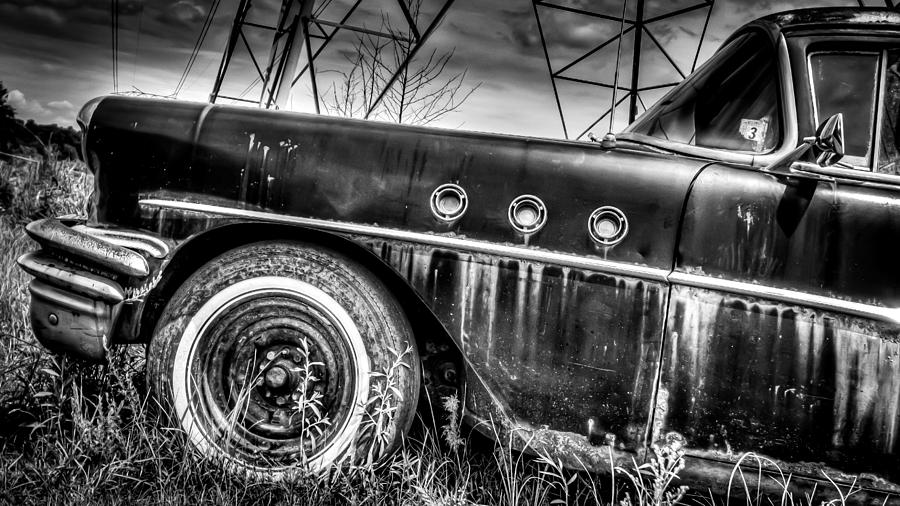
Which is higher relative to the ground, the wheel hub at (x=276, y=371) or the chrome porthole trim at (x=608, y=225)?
the chrome porthole trim at (x=608, y=225)

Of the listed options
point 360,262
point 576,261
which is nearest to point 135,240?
point 360,262

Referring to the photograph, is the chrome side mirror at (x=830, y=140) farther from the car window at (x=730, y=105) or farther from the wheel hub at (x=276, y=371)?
the wheel hub at (x=276, y=371)

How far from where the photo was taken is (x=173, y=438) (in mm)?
1995

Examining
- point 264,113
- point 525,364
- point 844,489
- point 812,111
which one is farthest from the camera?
point 264,113

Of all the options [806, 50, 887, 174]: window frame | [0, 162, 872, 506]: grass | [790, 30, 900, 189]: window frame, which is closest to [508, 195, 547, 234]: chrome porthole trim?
[0, 162, 872, 506]: grass

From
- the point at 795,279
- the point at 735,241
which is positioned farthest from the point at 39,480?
the point at 795,279

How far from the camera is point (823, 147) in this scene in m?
1.81

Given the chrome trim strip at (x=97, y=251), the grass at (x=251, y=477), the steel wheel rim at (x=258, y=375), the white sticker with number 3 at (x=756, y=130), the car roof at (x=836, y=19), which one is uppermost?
the car roof at (x=836, y=19)

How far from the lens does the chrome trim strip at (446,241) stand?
1.88 m

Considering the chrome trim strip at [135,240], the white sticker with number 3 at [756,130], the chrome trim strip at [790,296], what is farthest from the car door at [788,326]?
the chrome trim strip at [135,240]

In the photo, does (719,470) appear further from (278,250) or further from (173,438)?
(173,438)

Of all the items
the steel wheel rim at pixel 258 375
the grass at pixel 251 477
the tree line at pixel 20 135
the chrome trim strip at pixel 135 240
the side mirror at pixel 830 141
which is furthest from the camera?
the tree line at pixel 20 135

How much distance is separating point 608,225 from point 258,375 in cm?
117

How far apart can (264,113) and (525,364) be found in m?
1.20
